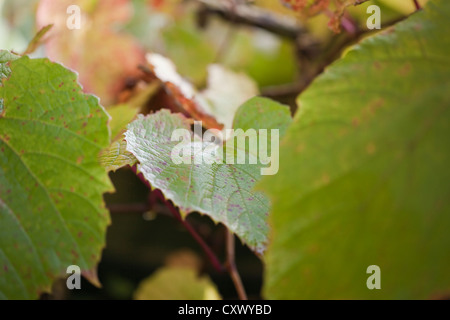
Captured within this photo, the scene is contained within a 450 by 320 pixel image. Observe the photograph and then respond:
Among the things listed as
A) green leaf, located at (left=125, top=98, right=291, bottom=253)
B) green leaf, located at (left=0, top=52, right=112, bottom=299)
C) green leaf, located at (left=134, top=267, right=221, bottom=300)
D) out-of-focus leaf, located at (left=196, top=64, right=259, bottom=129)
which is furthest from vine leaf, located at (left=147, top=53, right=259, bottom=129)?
green leaf, located at (left=134, top=267, right=221, bottom=300)

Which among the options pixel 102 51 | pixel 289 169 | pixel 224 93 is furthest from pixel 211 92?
pixel 289 169

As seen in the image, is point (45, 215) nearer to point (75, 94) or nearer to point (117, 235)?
point (75, 94)

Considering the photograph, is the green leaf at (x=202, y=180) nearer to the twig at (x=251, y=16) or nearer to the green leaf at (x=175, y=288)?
the green leaf at (x=175, y=288)

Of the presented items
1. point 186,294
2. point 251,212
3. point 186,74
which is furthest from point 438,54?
point 186,74

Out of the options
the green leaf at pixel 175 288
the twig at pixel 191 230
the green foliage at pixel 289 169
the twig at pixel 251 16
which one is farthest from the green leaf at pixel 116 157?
the twig at pixel 251 16

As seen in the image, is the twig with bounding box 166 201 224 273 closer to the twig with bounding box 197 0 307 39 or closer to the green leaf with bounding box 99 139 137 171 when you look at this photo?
the green leaf with bounding box 99 139 137 171

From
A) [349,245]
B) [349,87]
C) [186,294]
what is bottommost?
[186,294]
